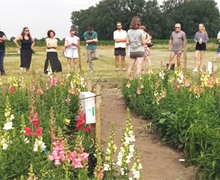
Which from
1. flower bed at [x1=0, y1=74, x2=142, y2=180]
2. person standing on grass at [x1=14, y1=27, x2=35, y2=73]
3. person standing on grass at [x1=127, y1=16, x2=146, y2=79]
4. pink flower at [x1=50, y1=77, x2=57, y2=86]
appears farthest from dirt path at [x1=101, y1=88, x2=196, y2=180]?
person standing on grass at [x1=14, y1=27, x2=35, y2=73]

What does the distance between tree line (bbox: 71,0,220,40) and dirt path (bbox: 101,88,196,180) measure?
248ft

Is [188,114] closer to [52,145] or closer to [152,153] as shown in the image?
[152,153]

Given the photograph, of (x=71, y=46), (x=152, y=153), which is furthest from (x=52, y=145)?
(x=71, y=46)

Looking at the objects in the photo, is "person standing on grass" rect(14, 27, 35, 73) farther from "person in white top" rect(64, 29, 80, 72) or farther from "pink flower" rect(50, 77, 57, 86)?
"pink flower" rect(50, 77, 57, 86)

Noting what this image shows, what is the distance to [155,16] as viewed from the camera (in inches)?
3401

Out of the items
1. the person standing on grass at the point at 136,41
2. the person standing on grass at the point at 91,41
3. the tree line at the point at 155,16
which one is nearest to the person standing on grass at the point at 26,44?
the person standing on grass at the point at 91,41

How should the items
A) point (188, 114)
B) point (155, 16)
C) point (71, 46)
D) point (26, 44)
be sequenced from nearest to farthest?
point (188, 114) < point (71, 46) < point (26, 44) < point (155, 16)

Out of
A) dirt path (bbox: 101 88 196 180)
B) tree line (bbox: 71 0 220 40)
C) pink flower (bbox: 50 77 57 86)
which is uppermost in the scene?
tree line (bbox: 71 0 220 40)

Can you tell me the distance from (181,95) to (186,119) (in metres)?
1.33

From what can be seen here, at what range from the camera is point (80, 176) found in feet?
11.1

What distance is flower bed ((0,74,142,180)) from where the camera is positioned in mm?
3230

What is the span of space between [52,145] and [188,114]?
2.31 meters

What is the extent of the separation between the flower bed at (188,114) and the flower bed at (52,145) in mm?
868

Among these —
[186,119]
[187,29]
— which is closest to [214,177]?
[186,119]
